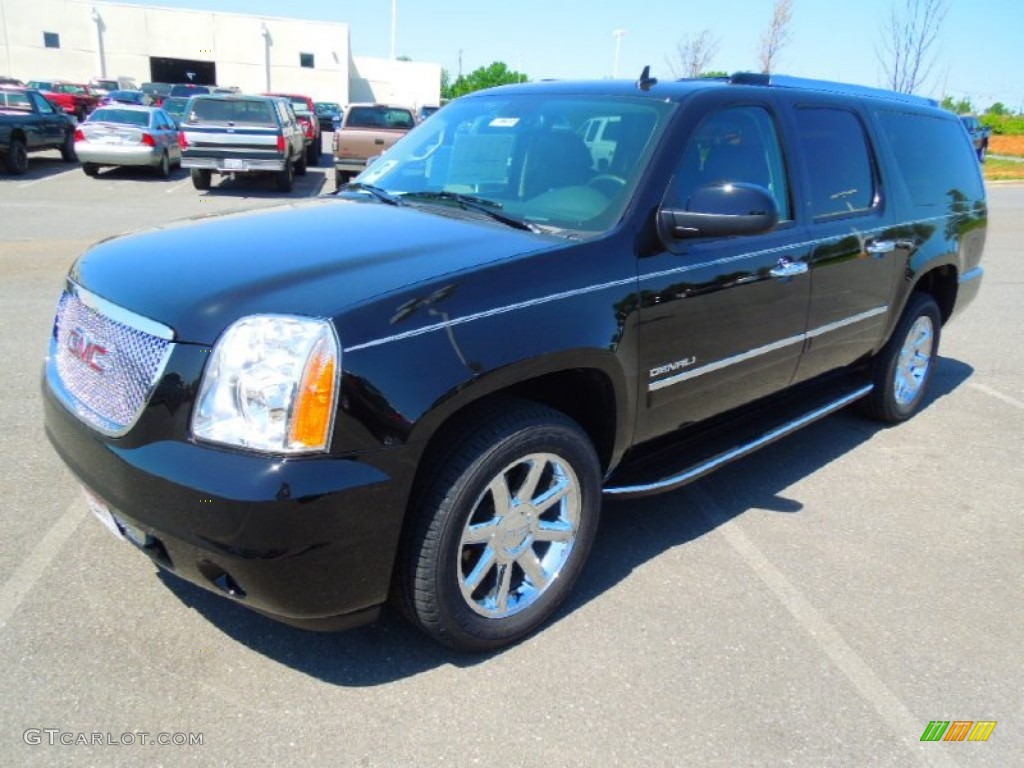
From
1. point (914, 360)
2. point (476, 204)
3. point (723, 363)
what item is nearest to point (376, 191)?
point (476, 204)

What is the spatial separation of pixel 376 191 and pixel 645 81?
4.32 feet

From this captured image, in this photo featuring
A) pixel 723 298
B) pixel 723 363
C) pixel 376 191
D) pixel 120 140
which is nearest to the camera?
pixel 723 298

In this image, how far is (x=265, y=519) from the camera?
2.12 meters

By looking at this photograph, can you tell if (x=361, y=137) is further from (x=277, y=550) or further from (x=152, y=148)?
(x=277, y=550)

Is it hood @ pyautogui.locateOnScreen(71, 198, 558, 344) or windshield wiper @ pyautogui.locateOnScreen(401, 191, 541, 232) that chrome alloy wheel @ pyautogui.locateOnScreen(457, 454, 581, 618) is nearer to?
hood @ pyautogui.locateOnScreen(71, 198, 558, 344)

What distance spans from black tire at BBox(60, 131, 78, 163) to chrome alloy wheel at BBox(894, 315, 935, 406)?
20.2 m

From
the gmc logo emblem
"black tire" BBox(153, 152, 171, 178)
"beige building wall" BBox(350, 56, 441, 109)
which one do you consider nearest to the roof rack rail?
the gmc logo emblem

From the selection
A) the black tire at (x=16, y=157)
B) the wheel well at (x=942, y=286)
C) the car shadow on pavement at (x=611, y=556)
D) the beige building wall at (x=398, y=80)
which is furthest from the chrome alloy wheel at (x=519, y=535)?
the beige building wall at (x=398, y=80)

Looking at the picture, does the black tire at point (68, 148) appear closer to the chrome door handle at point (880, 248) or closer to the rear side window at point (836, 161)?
the rear side window at point (836, 161)

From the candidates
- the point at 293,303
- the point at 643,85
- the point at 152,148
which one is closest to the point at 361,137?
the point at 152,148

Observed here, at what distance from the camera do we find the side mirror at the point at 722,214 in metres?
2.98

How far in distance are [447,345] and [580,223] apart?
0.95 m

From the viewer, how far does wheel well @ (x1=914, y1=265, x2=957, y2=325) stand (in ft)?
17.1

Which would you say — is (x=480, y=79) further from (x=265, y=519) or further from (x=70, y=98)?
(x=265, y=519)
